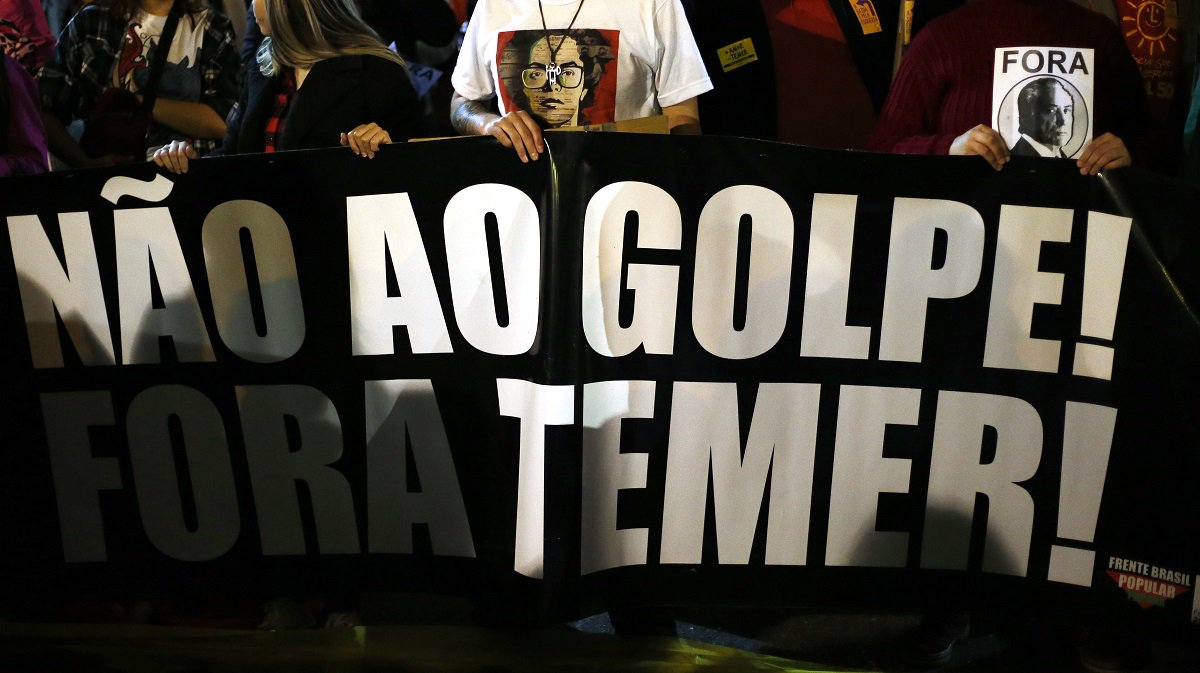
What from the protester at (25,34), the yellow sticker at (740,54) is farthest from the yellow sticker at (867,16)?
the protester at (25,34)

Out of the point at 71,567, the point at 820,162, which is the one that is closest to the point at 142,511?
the point at 71,567

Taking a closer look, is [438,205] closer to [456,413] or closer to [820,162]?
[456,413]

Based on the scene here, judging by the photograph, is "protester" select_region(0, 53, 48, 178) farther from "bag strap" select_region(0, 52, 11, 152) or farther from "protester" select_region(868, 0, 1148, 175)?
"protester" select_region(868, 0, 1148, 175)

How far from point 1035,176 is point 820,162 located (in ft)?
1.71

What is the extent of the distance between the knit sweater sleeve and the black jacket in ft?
4.29

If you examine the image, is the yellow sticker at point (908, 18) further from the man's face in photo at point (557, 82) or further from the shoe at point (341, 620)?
the shoe at point (341, 620)

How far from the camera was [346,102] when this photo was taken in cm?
309

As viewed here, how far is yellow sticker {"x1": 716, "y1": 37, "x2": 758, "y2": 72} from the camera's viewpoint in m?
3.68

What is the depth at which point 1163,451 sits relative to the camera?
8.95 ft

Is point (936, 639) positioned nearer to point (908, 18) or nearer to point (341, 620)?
point (341, 620)

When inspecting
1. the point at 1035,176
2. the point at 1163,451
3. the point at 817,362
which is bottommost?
the point at 1163,451

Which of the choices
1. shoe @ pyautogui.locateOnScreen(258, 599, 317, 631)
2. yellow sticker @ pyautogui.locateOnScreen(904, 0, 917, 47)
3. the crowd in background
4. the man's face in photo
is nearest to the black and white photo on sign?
the crowd in background

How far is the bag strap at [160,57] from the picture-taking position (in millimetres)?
3717

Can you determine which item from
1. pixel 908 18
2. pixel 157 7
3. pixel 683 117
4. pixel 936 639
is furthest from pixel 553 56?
pixel 936 639
